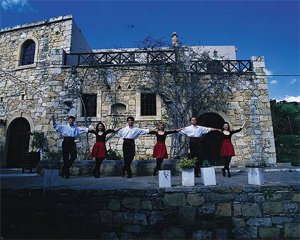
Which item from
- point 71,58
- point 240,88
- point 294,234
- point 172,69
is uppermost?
point 71,58

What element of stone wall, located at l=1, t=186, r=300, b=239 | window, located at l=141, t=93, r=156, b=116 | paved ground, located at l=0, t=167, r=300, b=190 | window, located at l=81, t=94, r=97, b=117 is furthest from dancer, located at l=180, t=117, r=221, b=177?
window, located at l=81, t=94, r=97, b=117

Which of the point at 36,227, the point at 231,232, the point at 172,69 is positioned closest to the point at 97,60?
the point at 172,69

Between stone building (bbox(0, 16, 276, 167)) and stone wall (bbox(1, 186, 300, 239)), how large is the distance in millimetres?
5827

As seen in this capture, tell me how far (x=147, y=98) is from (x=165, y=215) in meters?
7.29

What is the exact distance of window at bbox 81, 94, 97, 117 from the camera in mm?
11406

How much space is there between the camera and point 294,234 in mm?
4617

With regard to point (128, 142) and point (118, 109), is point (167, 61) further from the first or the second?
point (128, 142)

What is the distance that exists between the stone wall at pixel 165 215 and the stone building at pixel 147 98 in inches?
229

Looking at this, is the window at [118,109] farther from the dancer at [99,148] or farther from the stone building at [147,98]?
the dancer at [99,148]

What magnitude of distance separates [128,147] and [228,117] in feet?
20.3

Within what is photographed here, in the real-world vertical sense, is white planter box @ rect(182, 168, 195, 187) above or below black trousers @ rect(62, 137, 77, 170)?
below

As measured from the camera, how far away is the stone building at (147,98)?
10906mm

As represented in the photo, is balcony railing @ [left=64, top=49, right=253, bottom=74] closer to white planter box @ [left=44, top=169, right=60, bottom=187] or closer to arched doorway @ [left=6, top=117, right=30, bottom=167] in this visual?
arched doorway @ [left=6, top=117, right=30, bottom=167]

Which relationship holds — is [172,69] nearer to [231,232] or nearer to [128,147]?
[128,147]
